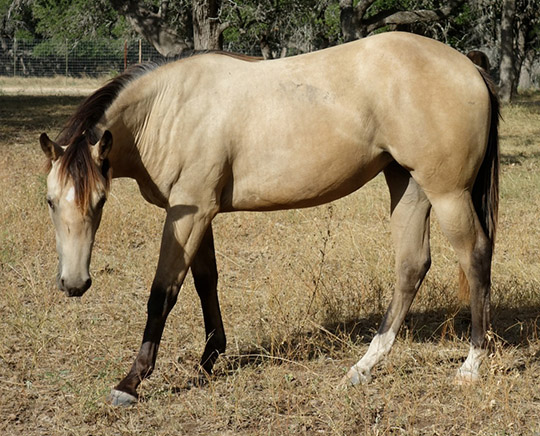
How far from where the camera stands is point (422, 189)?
14.4 feet

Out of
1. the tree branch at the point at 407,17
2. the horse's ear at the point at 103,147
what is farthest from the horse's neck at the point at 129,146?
the tree branch at the point at 407,17

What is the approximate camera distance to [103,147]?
3.56 metres

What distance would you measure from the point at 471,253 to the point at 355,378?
97 centimetres

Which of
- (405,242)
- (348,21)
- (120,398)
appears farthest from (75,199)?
(348,21)

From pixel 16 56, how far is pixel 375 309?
30.6m

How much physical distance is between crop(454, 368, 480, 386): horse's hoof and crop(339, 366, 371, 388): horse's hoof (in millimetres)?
497

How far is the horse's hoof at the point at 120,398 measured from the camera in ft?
12.7

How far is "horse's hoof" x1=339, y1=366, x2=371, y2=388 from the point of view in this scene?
13.7 feet

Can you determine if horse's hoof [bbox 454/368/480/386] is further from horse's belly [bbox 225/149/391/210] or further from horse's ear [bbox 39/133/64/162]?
horse's ear [bbox 39/133/64/162]

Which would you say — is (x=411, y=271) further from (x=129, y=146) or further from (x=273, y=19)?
(x=273, y=19)

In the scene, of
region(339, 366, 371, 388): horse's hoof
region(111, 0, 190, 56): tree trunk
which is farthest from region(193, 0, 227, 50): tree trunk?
region(339, 366, 371, 388): horse's hoof

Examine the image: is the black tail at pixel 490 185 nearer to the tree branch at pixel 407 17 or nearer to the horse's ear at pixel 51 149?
the horse's ear at pixel 51 149

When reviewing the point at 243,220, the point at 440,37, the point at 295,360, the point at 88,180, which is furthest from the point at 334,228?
the point at 440,37

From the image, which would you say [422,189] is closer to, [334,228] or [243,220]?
[334,228]
